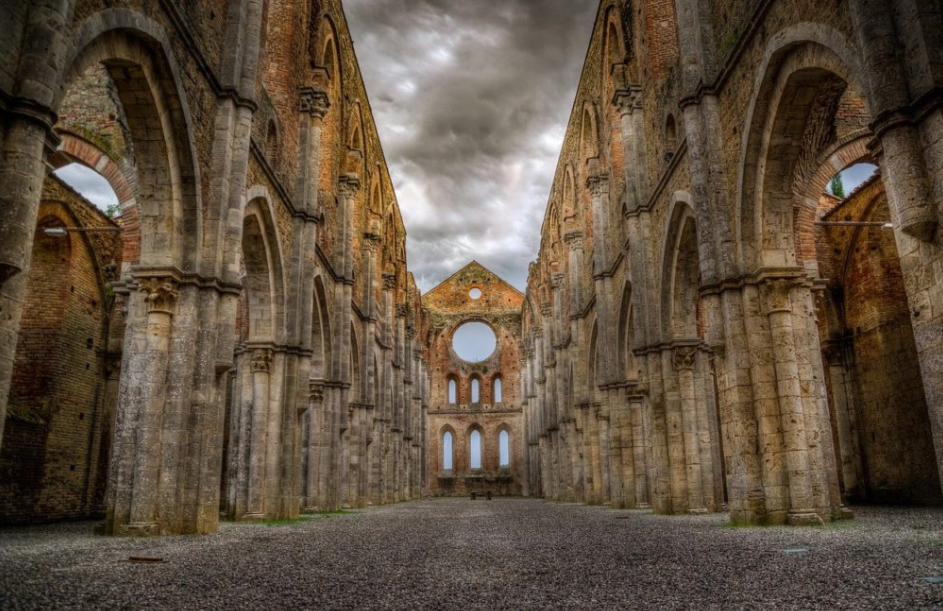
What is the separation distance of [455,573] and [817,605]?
9.34 feet

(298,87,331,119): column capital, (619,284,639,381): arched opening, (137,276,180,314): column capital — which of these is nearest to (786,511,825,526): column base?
(137,276,180,314): column capital

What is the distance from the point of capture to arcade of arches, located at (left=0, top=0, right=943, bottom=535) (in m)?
6.62

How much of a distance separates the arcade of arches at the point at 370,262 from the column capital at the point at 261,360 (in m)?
0.06

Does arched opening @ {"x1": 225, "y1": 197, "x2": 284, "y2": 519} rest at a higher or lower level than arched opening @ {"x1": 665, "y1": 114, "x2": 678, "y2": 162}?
lower

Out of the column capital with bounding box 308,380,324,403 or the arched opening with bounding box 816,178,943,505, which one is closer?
the arched opening with bounding box 816,178,943,505

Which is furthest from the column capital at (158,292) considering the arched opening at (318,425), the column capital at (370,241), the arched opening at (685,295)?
the column capital at (370,241)

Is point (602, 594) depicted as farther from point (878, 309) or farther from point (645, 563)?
point (878, 309)

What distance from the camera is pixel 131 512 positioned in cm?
939

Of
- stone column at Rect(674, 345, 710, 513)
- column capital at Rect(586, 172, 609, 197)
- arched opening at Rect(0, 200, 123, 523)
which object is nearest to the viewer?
stone column at Rect(674, 345, 710, 513)

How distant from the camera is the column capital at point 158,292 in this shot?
10.1 metres

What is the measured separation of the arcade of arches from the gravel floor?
1544 mm

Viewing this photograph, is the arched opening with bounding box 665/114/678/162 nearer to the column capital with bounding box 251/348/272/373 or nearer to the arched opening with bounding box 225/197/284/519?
the arched opening with bounding box 225/197/284/519

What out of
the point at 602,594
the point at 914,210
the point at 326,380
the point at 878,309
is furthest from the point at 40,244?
the point at 878,309

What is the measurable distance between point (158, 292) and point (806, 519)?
388 inches
